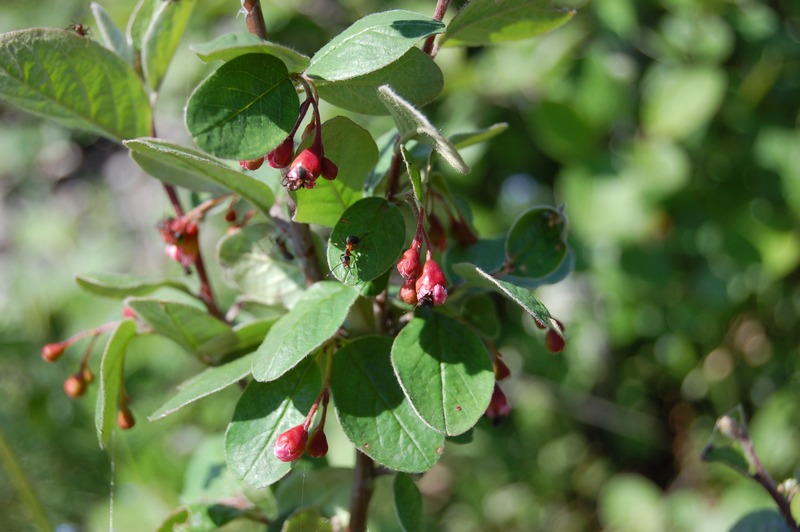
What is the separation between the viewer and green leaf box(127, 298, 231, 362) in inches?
28.2

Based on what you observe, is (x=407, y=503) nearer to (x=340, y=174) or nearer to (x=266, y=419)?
(x=266, y=419)

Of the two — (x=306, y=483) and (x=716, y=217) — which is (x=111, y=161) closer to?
(x=716, y=217)

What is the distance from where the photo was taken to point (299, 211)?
65 cm

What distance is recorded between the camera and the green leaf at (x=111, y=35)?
77 centimetres

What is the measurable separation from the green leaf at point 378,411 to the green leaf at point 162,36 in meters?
0.34

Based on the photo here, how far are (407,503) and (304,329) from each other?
0.75ft

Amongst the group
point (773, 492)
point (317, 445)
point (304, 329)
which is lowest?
point (773, 492)

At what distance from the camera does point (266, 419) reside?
2.18 ft

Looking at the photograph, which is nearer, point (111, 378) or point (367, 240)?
point (367, 240)

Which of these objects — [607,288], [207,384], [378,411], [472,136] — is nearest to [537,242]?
[472,136]

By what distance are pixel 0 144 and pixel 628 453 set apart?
2.26m

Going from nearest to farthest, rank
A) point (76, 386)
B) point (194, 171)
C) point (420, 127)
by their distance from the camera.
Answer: point (420, 127), point (194, 171), point (76, 386)

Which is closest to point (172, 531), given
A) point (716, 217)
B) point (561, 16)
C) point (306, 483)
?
point (306, 483)

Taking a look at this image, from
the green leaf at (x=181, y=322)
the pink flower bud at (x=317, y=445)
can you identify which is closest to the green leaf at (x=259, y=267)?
the green leaf at (x=181, y=322)
